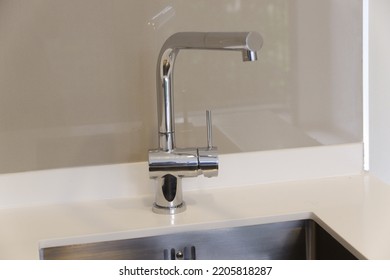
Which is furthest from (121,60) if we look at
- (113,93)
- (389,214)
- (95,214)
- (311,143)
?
(389,214)

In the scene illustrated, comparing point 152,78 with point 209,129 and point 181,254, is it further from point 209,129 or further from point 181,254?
point 181,254

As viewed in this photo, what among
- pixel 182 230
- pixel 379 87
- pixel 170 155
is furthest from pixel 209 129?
pixel 379 87

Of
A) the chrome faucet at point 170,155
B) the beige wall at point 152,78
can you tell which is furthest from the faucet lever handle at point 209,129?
the beige wall at point 152,78

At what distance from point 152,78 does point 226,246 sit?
35 cm

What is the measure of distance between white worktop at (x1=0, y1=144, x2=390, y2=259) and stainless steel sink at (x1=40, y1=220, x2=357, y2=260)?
0.01 meters

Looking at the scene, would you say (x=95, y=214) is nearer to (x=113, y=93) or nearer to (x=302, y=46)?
(x=113, y=93)

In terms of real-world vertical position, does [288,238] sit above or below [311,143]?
below

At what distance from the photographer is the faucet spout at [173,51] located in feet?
3.33

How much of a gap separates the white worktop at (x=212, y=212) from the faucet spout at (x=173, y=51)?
0.13 meters

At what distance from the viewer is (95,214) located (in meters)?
1.17

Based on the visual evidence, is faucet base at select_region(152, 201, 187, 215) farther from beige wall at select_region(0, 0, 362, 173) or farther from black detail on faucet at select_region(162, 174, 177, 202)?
beige wall at select_region(0, 0, 362, 173)

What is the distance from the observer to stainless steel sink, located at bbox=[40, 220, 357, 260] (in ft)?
3.58

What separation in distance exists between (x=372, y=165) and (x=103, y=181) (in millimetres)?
580
